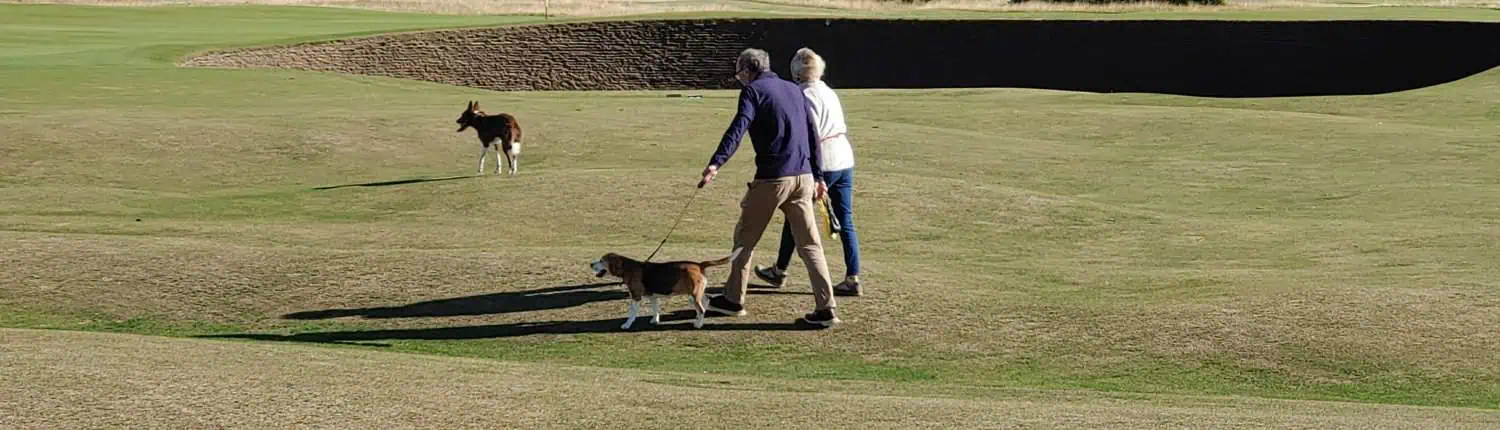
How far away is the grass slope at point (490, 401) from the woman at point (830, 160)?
2839 millimetres

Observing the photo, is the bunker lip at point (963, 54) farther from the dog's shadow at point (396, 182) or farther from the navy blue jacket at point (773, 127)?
the navy blue jacket at point (773, 127)

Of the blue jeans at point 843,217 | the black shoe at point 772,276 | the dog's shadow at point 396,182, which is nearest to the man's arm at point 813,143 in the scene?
the blue jeans at point 843,217

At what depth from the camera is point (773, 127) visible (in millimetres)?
13586

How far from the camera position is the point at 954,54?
181ft

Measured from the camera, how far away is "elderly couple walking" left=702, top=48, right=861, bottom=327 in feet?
44.4

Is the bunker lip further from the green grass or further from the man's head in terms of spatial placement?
the man's head

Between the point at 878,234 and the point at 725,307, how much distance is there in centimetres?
500

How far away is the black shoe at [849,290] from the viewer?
15.5 metres

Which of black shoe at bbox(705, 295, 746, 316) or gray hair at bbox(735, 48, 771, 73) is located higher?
gray hair at bbox(735, 48, 771, 73)

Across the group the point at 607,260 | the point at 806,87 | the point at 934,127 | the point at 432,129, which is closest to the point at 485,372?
the point at 607,260

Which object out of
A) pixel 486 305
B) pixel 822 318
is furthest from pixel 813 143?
pixel 486 305

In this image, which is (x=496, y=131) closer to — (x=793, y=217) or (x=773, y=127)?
(x=793, y=217)

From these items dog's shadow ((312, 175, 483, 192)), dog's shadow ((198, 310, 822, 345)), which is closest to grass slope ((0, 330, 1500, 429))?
dog's shadow ((198, 310, 822, 345))

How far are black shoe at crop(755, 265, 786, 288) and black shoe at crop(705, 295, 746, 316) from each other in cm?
102
